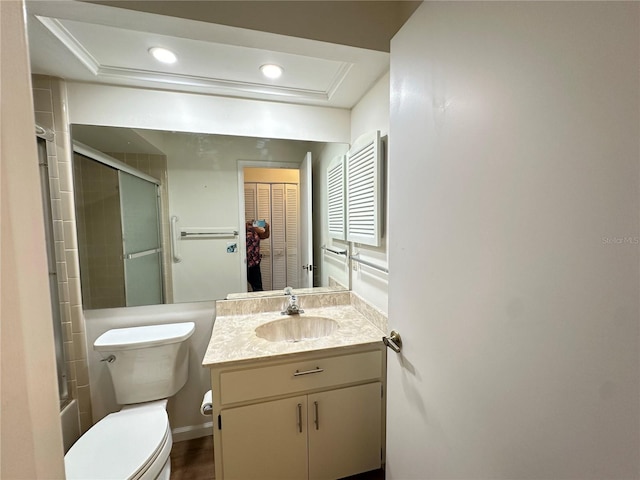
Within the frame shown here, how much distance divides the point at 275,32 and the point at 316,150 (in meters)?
0.80

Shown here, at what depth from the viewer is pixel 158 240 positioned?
1.60 meters

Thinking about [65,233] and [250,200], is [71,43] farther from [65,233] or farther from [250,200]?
[250,200]

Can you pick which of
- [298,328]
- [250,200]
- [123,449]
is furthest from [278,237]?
[123,449]

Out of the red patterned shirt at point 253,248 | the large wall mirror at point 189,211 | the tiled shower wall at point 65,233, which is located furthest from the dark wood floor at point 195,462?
the red patterned shirt at point 253,248

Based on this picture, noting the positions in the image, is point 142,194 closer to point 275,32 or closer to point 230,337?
point 230,337

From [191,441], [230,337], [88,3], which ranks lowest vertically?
[191,441]

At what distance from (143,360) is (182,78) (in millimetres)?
1499

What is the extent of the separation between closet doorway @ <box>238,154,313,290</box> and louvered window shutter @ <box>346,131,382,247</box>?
1.13ft

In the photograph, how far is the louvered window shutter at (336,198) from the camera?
5.58ft

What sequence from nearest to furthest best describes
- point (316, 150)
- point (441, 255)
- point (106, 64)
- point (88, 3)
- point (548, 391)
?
point (548, 391), point (441, 255), point (88, 3), point (106, 64), point (316, 150)

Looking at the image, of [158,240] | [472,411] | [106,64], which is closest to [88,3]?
[106,64]

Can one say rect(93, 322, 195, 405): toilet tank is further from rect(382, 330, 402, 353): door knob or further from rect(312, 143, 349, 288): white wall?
rect(382, 330, 402, 353): door knob

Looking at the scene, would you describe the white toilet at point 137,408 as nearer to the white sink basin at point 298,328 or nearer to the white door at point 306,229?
the white sink basin at point 298,328

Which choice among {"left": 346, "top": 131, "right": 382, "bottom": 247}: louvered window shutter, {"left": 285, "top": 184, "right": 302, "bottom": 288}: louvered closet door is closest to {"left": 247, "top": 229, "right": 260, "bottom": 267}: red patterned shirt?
{"left": 285, "top": 184, "right": 302, "bottom": 288}: louvered closet door
